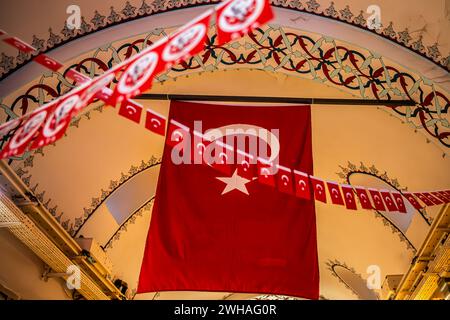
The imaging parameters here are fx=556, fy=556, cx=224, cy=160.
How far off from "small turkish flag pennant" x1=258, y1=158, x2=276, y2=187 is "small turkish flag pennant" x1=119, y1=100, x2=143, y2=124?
221 centimetres

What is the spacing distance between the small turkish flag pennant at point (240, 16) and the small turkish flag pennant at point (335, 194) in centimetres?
428

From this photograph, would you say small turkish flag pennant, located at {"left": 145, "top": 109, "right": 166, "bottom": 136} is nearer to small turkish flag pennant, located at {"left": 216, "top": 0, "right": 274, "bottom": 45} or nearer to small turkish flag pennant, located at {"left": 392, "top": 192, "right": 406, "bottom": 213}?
small turkish flag pennant, located at {"left": 216, "top": 0, "right": 274, "bottom": 45}

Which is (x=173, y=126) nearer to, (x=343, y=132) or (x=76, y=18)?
(x=76, y=18)

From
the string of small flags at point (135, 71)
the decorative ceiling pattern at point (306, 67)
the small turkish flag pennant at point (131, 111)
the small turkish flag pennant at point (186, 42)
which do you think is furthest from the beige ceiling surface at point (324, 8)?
the small turkish flag pennant at point (186, 42)

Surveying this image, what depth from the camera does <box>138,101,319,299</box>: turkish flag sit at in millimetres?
7434

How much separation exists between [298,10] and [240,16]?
3985 mm

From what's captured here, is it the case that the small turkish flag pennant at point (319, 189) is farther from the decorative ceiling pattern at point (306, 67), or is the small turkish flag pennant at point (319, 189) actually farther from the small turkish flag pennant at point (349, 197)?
the decorative ceiling pattern at point (306, 67)

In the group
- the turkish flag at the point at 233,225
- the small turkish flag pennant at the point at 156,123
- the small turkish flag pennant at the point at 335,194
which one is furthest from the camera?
the small turkish flag pennant at the point at 335,194

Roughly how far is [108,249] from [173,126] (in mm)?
4631

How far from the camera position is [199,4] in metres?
7.52

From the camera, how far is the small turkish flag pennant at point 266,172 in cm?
758
